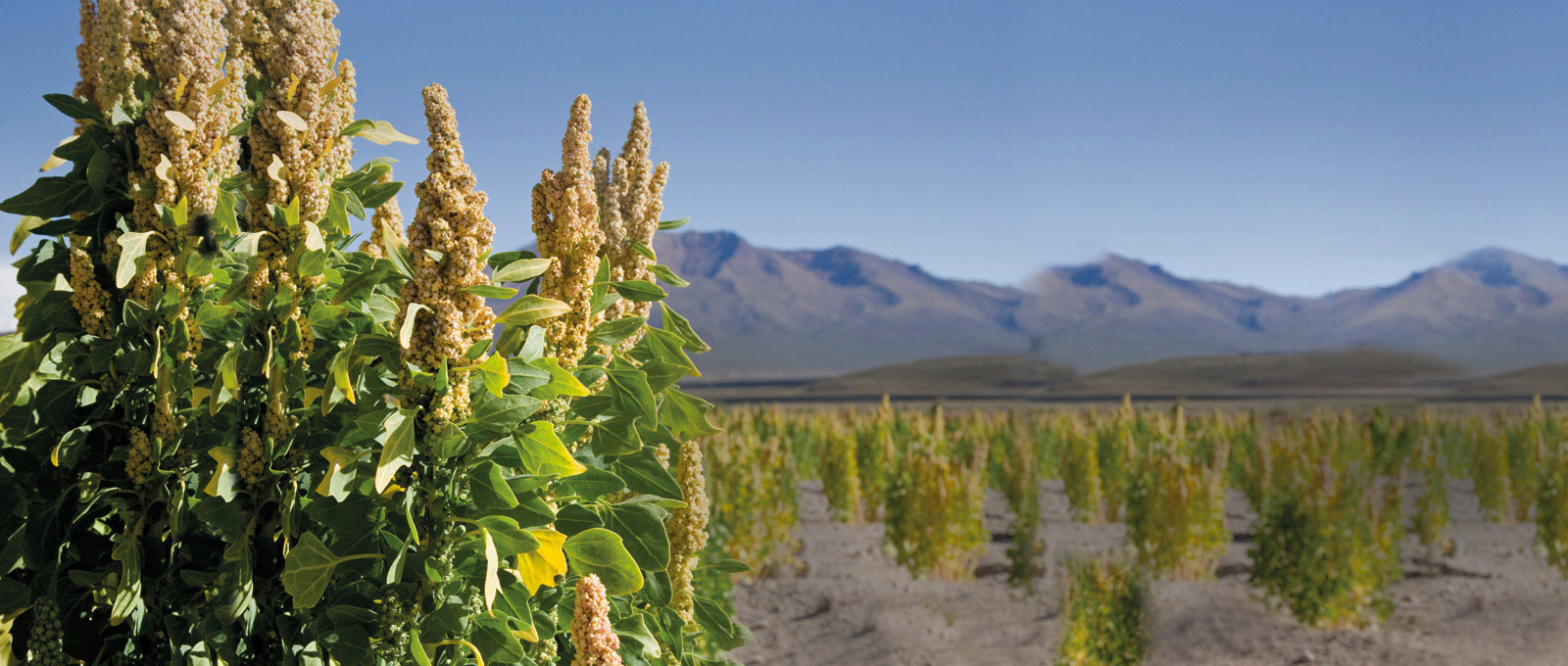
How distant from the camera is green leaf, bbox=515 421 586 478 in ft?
4.33

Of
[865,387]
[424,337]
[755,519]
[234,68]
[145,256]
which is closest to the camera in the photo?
[424,337]

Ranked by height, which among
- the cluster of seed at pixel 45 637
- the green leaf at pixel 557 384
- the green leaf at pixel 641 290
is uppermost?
the green leaf at pixel 641 290

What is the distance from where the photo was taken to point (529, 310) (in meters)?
1.38

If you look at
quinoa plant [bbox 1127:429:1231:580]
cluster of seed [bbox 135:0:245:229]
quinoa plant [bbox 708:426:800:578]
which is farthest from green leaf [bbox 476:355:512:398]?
quinoa plant [bbox 1127:429:1231:580]

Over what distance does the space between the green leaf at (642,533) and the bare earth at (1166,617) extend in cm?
529

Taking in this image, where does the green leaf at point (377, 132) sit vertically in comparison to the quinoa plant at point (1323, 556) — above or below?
above

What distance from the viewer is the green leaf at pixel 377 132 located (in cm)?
178

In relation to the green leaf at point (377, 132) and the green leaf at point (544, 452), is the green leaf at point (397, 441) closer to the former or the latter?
the green leaf at point (544, 452)

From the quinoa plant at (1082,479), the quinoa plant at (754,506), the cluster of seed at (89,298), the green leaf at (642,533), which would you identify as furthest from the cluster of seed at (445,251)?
the quinoa plant at (1082,479)

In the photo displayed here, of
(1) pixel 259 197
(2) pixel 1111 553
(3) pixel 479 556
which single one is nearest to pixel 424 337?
(3) pixel 479 556

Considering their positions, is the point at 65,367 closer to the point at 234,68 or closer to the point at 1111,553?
the point at 234,68

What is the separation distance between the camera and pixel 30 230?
1799 millimetres

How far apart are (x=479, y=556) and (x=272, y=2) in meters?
1.16

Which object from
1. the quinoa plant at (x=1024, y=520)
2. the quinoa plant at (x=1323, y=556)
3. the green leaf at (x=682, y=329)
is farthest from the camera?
the quinoa plant at (x=1024, y=520)
